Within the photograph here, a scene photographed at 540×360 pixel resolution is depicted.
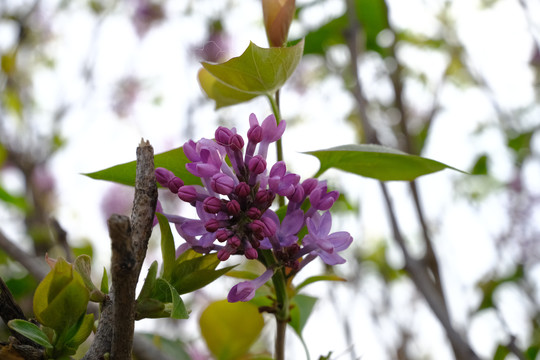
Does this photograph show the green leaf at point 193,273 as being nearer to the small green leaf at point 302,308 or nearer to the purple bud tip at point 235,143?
the purple bud tip at point 235,143

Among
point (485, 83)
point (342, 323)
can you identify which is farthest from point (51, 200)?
point (485, 83)

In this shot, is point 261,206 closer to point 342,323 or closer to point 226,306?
point 226,306

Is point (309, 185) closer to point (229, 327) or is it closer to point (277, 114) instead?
point (277, 114)

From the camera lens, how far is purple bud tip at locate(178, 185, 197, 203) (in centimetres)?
37

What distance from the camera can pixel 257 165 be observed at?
0.37 m

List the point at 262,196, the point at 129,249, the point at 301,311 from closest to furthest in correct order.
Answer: the point at 129,249 < the point at 262,196 < the point at 301,311

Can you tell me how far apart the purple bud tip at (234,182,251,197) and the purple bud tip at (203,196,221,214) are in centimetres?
2

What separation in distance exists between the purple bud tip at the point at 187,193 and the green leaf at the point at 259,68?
108mm

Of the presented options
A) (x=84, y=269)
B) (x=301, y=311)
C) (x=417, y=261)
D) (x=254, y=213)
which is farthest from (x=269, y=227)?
(x=417, y=261)

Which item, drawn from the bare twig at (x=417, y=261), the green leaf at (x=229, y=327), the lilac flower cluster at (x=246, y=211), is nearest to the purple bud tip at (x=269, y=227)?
the lilac flower cluster at (x=246, y=211)

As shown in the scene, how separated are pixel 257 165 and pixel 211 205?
0.04m

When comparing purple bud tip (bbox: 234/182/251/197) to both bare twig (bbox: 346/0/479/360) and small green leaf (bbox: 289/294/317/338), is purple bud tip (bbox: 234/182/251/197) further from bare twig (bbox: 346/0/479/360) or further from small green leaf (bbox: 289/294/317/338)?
bare twig (bbox: 346/0/479/360)

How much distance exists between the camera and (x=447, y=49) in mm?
1845

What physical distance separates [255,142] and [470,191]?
1.96m
